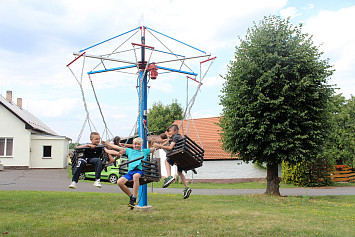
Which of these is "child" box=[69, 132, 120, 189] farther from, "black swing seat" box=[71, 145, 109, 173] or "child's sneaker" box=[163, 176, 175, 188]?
"child's sneaker" box=[163, 176, 175, 188]

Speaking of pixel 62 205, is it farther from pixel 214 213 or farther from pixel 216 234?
pixel 216 234

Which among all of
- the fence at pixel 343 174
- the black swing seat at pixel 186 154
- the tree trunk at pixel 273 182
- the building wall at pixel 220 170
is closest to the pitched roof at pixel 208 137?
the building wall at pixel 220 170

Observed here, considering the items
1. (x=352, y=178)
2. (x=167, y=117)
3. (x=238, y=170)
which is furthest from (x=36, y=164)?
(x=167, y=117)

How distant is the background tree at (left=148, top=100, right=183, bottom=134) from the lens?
6869cm

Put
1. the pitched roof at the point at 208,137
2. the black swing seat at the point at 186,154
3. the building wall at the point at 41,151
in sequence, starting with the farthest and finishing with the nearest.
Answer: the building wall at the point at 41,151, the pitched roof at the point at 208,137, the black swing seat at the point at 186,154

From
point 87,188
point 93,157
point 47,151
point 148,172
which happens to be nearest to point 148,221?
point 148,172

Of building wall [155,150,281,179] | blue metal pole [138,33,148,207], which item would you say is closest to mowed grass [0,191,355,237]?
blue metal pole [138,33,148,207]

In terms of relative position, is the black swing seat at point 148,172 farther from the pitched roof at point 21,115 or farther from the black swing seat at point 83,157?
the pitched roof at point 21,115

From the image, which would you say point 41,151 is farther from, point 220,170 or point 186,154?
point 186,154

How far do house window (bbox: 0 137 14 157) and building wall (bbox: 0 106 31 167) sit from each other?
0.46 metres

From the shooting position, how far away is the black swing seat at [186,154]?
8.69 m

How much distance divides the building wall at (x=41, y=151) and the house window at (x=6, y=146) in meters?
1.99

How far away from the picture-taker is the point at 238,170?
31.6 m

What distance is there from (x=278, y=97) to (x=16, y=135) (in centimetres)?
2583
